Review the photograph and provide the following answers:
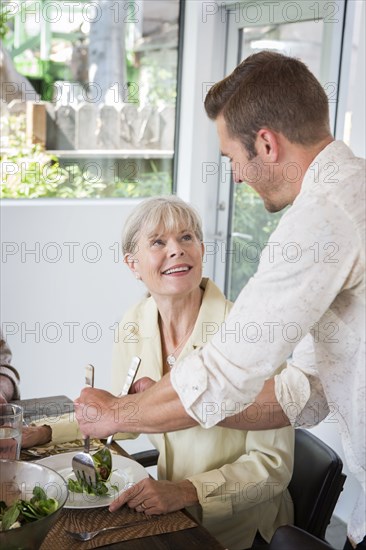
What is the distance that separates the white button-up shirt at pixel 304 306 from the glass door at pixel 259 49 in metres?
1.86

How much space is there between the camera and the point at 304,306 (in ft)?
4.44

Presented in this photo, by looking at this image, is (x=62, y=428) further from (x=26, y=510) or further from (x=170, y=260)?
(x=26, y=510)

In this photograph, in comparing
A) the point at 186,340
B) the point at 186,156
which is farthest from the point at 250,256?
the point at 186,340

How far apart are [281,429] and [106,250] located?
201cm

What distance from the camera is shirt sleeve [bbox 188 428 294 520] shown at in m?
1.83

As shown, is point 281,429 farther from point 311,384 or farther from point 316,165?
point 316,165

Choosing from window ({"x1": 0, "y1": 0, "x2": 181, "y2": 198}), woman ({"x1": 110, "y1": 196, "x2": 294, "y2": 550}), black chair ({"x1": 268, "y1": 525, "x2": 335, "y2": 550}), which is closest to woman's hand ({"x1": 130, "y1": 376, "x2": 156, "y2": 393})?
woman ({"x1": 110, "y1": 196, "x2": 294, "y2": 550})

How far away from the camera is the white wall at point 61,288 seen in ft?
11.6

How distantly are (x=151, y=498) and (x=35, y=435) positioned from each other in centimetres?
44

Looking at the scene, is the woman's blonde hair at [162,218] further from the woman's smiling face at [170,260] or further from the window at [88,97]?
the window at [88,97]

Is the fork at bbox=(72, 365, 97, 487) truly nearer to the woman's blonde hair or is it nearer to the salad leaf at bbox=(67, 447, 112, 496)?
the salad leaf at bbox=(67, 447, 112, 496)

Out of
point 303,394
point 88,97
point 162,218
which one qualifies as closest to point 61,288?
point 88,97

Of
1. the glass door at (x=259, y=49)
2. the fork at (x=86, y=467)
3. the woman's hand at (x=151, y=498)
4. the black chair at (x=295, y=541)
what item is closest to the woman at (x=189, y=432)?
the woman's hand at (x=151, y=498)

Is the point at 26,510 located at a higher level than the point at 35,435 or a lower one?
higher
